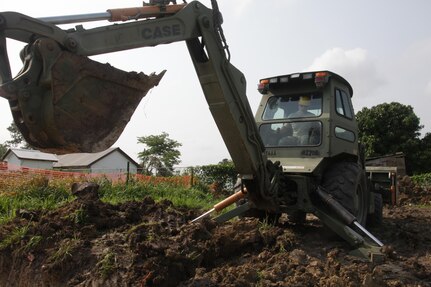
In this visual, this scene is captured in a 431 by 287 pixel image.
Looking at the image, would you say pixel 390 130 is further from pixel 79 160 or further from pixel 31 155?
pixel 31 155

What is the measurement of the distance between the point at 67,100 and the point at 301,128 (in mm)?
3944

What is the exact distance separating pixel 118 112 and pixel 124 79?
33 centimetres

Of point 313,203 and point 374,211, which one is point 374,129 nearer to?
point 374,211

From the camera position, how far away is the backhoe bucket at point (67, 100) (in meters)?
3.75

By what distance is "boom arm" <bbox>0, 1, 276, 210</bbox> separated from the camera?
3.74m

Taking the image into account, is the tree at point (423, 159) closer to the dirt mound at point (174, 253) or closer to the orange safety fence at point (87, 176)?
the orange safety fence at point (87, 176)

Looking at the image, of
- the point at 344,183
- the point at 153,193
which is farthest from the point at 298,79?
the point at 153,193

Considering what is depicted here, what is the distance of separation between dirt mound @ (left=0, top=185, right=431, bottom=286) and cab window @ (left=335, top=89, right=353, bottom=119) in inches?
74.6

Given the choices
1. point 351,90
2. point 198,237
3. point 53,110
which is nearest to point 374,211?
point 351,90

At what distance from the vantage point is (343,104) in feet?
23.6

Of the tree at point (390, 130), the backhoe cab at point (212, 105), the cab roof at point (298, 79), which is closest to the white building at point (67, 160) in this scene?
the tree at point (390, 130)

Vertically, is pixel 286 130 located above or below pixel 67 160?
below

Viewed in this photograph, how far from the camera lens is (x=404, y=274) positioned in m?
4.87

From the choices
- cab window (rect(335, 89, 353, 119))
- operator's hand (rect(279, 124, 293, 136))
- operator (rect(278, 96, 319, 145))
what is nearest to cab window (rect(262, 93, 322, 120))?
operator (rect(278, 96, 319, 145))
